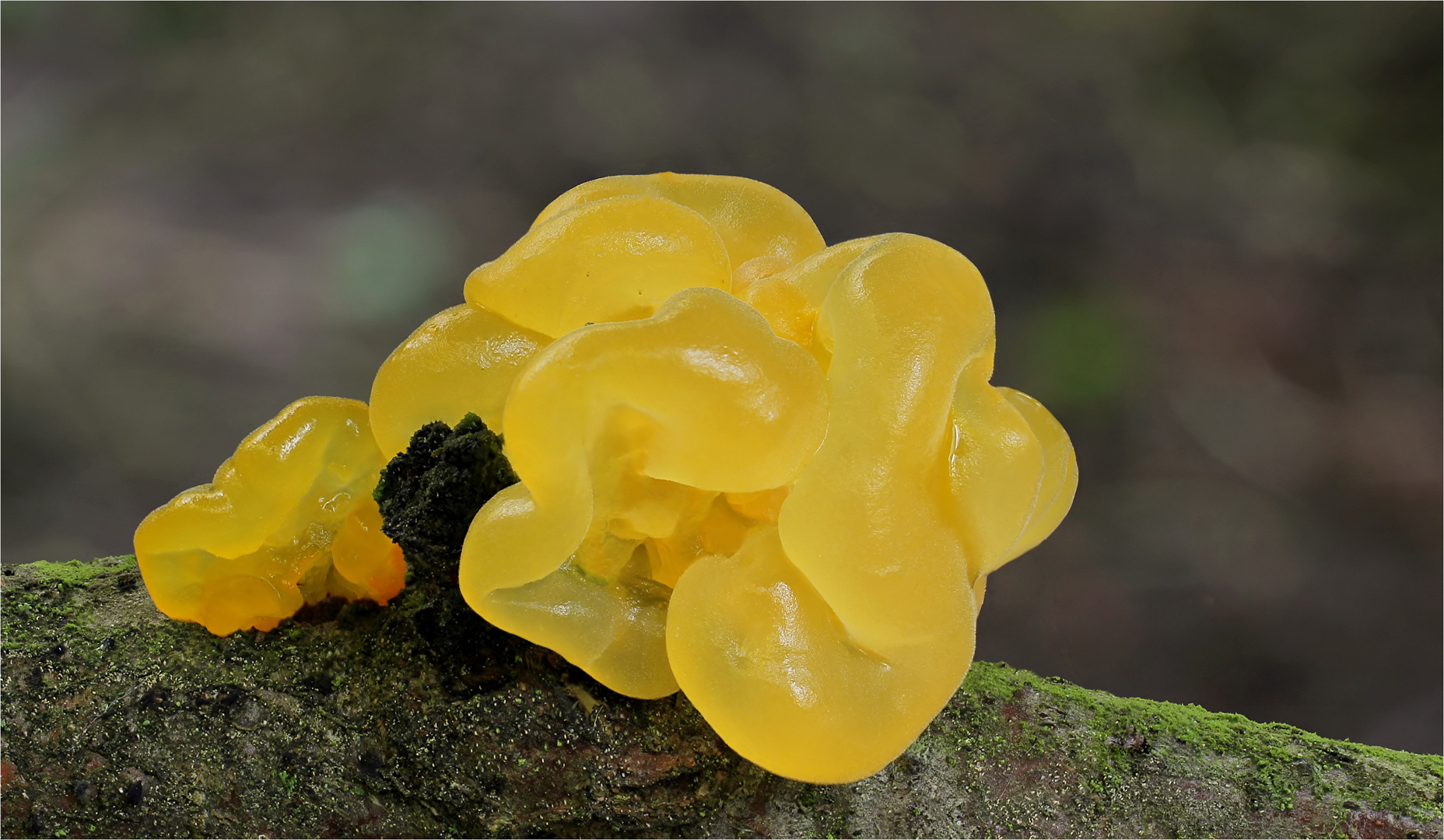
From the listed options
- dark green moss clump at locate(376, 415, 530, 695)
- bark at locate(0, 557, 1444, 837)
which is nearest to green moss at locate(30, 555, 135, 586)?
bark at locate(0, 557, 1444, 837)

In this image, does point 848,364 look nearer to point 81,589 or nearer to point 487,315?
point 487,315

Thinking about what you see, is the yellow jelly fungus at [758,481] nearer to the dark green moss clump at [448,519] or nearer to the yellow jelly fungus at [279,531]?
the dark green moss clump at [448,519]

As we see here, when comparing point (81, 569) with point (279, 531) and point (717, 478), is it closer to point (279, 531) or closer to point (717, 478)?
point (279, 531)

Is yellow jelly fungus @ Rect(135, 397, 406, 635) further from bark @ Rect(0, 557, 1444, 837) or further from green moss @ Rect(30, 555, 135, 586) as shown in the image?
green moss @ Rect(30, 555, 135, 586)

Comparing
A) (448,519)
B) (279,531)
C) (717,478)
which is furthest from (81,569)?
(717,478)

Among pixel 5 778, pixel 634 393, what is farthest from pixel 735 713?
pixel 5 778

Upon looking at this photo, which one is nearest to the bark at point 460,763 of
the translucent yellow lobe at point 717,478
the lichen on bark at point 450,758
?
the lichen on bark at point 450,758

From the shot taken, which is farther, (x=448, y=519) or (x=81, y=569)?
Result: (x=81, y=569)
